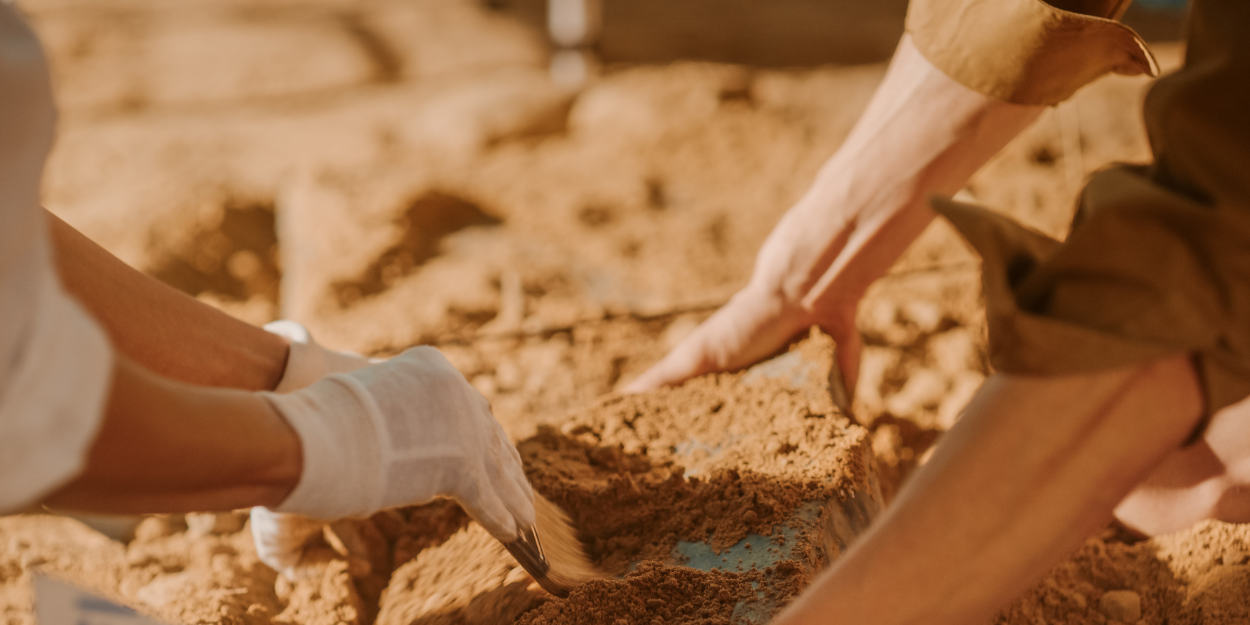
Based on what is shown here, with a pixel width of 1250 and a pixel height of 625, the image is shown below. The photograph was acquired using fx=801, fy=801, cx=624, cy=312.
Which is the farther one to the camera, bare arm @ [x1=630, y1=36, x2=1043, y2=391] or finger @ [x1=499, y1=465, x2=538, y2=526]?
bare arm @ [x1=630, y1=36, x2=1043, y2=391]

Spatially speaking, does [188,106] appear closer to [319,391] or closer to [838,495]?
[319,391]

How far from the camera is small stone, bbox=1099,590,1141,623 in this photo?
0.94 meters

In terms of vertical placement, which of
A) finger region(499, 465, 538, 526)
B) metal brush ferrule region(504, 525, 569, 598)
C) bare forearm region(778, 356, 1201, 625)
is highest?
bare forearm region(778, 356, 1201, 625)

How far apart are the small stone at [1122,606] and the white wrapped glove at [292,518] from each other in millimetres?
1001

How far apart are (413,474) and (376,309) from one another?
999mm

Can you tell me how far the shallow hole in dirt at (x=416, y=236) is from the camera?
1844 millimetres

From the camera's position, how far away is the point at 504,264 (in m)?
1.91

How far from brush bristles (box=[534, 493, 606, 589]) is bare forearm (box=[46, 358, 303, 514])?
13.1 inches

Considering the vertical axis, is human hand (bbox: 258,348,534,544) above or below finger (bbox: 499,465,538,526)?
above

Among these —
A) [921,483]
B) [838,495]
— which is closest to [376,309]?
[838,495]

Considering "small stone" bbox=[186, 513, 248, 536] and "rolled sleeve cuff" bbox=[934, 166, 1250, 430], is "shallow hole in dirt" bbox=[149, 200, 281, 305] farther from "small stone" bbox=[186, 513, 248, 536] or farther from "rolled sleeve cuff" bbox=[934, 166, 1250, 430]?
"rolled sleeve cuff" bbox=[934, 166, 1250, 430]

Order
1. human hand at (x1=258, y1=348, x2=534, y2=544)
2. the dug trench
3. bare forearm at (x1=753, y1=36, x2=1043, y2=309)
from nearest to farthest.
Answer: human hand at (x1=258, y1=348, x2=534, y2=544)
the dug trench
bare forearm at (x1=753, y1=36, x2=1043, y2=309)

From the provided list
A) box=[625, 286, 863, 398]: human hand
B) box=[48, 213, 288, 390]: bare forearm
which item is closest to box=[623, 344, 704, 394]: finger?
box=[625, 286, 863, 398]: human hand

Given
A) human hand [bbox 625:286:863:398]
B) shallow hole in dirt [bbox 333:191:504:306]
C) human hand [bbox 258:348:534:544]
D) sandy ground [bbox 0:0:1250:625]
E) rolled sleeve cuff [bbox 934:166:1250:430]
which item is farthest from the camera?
shallow hole in dirt [bbox 333:191:504:306]
